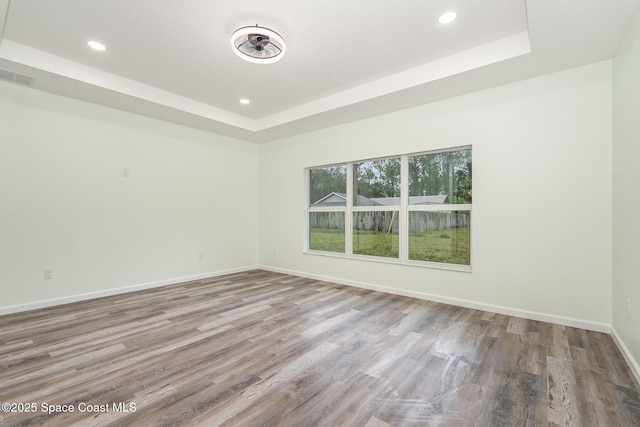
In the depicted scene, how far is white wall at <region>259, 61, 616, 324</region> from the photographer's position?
2.78m

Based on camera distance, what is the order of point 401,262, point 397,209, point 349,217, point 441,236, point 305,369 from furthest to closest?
point 349,217 → point 397,209 → point 401,262 → point 441,236 → point 305,369

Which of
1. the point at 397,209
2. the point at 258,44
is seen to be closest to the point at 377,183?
the point at 397,209

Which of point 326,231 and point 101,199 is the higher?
point 101,199

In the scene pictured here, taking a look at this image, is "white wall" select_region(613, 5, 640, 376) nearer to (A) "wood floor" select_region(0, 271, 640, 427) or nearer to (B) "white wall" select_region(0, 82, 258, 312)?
(A) "wood floor" select_region(0, 271, 640, 427)

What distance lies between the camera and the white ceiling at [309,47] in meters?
2.32

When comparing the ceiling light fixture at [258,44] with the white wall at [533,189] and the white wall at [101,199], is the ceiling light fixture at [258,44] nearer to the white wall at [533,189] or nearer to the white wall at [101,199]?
the white wall at [533,189]

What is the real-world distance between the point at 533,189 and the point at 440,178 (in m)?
1.04

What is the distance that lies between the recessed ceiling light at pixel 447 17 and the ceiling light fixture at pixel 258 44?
4.65ft

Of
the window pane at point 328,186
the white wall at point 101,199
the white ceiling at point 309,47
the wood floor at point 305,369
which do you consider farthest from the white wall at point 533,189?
the white wall at point 101,199

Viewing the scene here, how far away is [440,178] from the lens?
12.6 ft

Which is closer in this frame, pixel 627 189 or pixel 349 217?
pixel 627 189

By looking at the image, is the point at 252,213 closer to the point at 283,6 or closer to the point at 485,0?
the point at 283,6

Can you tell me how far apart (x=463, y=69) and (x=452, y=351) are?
276 cm

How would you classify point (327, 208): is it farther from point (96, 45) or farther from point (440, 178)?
point (96, 45)
